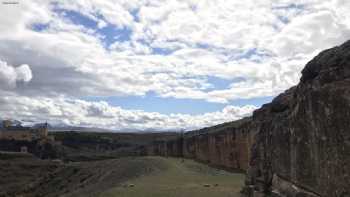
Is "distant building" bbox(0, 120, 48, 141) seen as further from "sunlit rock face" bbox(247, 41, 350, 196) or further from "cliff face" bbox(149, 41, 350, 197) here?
"sunlit rock face" bbox(247, 41, 350, 196)

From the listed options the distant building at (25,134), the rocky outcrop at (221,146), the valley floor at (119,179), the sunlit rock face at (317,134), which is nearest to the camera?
the sunlit rock face at (317,134)

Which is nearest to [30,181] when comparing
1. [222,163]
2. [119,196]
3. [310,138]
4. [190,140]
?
[190,140]

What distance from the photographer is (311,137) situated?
12.2 m

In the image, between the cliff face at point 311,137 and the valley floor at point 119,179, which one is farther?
the valley floor at point 119,179

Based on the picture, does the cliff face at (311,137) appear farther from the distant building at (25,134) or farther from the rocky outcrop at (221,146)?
A: the distant building at (25,134)

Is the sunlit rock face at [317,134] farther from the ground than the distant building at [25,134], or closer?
closer

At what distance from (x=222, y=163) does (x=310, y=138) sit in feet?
147

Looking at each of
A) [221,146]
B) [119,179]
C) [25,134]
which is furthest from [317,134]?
[25,134]

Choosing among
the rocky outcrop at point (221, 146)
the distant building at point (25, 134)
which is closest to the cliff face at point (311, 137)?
the rocky outcrop at point (221, 146)

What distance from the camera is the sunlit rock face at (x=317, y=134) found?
10898 millimetres

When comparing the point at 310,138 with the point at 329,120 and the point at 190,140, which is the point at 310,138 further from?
the point at 190,140

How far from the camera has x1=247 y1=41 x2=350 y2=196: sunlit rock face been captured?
35.8ft

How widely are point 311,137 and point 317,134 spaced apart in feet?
1.29

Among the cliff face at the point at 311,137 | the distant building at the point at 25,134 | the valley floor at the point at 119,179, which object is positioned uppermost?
the distant building at the point at 25,134
